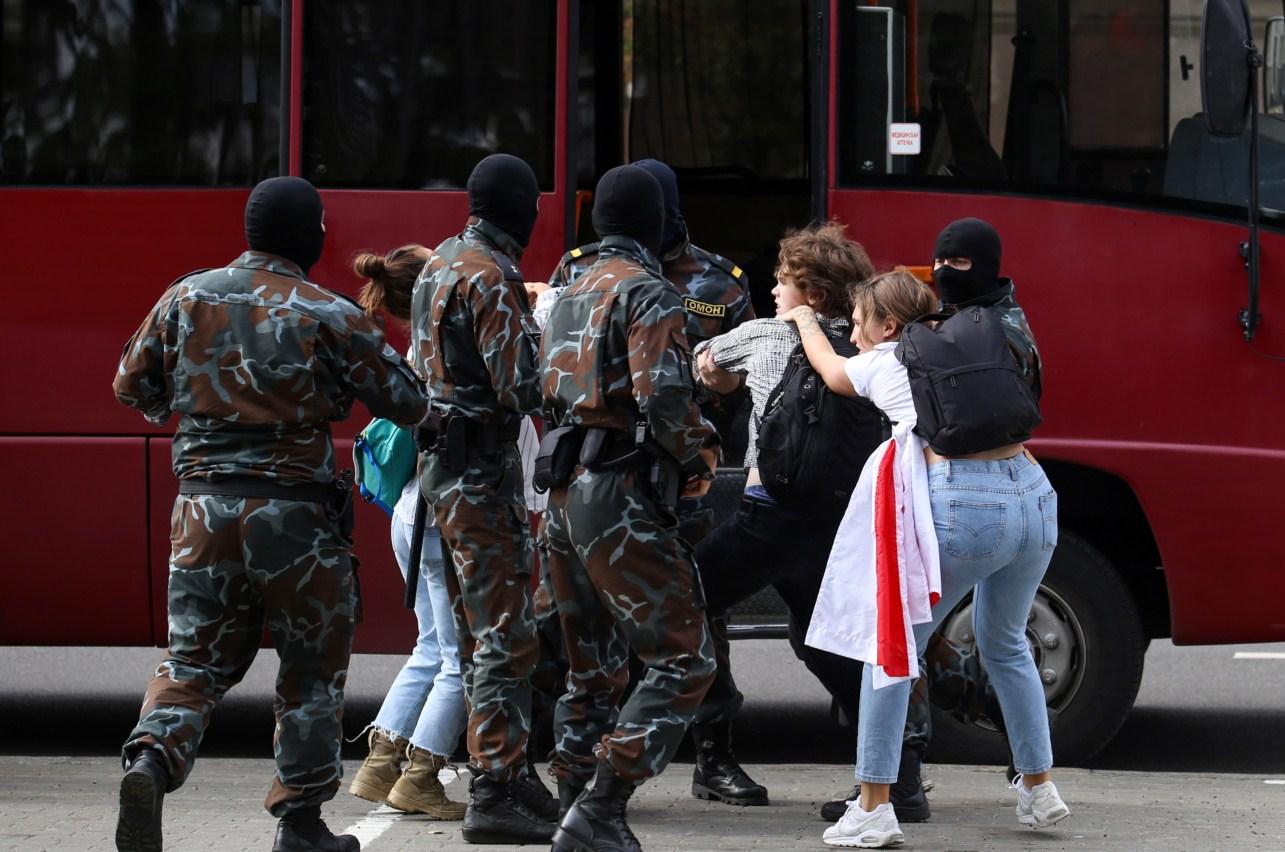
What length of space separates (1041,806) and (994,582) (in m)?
0.69

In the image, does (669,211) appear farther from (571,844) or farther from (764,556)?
(571,844)

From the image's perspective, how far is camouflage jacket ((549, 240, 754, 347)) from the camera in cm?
618

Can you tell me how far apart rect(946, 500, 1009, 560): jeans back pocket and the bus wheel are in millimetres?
1461

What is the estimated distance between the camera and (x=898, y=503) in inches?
218

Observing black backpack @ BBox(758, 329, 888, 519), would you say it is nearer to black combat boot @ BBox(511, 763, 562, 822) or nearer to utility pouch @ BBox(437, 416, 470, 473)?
utility pouch @ BBox(437, 416, 470, 473)

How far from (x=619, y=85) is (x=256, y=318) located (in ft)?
12.4

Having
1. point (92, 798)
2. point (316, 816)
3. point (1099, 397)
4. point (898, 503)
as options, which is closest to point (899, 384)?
point (898, 503)

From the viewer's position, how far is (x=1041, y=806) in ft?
19.3

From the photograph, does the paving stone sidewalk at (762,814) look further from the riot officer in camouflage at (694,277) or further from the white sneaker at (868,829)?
the riot officer in camouflage at (694,277)

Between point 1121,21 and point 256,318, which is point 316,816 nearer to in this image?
point 256,318

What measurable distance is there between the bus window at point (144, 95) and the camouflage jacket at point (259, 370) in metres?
1.82

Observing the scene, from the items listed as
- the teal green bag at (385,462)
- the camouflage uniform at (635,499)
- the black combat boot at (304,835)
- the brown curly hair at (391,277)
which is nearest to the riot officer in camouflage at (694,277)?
the brown curly hair at (391,277)

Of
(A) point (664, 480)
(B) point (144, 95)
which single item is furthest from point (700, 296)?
(B) point (144, 95)

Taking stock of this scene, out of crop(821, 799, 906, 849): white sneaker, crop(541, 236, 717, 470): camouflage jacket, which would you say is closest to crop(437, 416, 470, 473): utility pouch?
crop(541, 236, 717, 470): camouflage jacket
